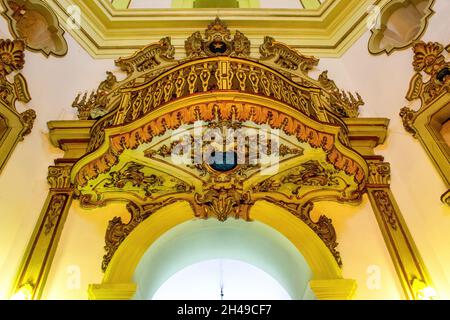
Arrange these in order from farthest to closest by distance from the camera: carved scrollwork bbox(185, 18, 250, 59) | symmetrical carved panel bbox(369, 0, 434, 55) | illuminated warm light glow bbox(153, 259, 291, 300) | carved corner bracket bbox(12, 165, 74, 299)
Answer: illuminated warm light glow bbox(153, 259, 291, 300) → carved scrollwork bbox(185, 18, 250, 59) → symmetrical carved panel bbox(369, 0, 434, 55) → carved corner bracket bbox(12, 165, 74, 299)

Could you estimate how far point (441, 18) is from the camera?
254 inches

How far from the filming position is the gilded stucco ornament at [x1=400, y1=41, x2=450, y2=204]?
5.44 m

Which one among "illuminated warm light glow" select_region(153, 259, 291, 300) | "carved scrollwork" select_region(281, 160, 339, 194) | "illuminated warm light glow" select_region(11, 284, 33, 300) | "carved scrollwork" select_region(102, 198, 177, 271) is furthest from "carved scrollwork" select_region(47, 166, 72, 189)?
"illuminated warm light glow" select_region(153, 259, 291, 300)

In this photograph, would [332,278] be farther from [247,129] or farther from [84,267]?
[84,267]

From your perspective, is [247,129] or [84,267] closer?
[84,267]

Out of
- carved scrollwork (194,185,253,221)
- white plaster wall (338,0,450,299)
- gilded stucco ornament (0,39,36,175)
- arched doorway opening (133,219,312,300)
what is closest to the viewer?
white plaster wall (338,0,450,299)

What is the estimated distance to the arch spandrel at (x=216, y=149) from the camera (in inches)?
200

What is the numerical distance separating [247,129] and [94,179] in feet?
7.84

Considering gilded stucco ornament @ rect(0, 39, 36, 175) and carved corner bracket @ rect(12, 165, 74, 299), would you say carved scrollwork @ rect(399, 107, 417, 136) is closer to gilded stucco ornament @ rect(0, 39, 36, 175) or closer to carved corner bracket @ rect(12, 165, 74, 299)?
carved corner bracket @ rect(12, 165, 74, 299)

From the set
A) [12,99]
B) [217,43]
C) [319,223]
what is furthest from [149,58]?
[319,223]

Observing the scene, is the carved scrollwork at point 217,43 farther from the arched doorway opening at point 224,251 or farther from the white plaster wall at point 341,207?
the arched doorway opening at point 224,251

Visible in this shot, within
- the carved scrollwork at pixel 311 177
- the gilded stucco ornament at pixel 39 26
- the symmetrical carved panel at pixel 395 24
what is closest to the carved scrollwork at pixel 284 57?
the symmetrical carved panel at pixel 395 24

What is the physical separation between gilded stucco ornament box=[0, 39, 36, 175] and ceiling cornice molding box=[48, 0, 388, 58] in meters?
2.38
